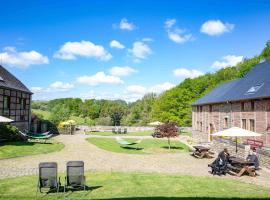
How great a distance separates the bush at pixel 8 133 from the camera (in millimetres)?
23388

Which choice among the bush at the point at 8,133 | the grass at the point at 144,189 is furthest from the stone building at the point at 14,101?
the grass at the point at 144,189

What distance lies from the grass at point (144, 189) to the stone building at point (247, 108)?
438 inches

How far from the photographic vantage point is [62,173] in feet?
43.0

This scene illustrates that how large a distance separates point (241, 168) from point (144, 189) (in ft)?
20.5

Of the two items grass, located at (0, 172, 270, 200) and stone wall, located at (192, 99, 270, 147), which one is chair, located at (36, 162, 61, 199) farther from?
stone wall, located at (192, 99, 270, 147)

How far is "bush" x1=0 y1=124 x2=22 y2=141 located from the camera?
23.4 metres

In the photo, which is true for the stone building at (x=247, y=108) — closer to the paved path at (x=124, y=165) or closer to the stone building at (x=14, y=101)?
the paved path at (x=124, y=165)

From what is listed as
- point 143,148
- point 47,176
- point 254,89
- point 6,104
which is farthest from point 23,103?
point 47,176

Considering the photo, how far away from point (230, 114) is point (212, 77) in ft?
140

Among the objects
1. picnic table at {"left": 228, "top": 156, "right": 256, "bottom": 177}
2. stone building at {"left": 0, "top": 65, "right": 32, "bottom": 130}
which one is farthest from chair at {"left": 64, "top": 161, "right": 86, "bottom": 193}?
stone building at {"left": 0, "top": 65, "right": 32, "bottom": 130}

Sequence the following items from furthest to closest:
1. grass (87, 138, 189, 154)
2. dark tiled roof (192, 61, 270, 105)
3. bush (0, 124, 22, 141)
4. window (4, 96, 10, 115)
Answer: window (4, 96, 10, 115)
bush (0, 124, 22, 141)
grass (87, 138, 189, 154)
dark tiled roof (192, 61, 270, 105)

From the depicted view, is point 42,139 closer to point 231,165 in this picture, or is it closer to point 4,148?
point 4,148

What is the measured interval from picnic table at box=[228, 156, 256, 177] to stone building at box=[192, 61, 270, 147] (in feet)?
25.1

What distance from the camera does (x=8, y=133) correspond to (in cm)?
2402
